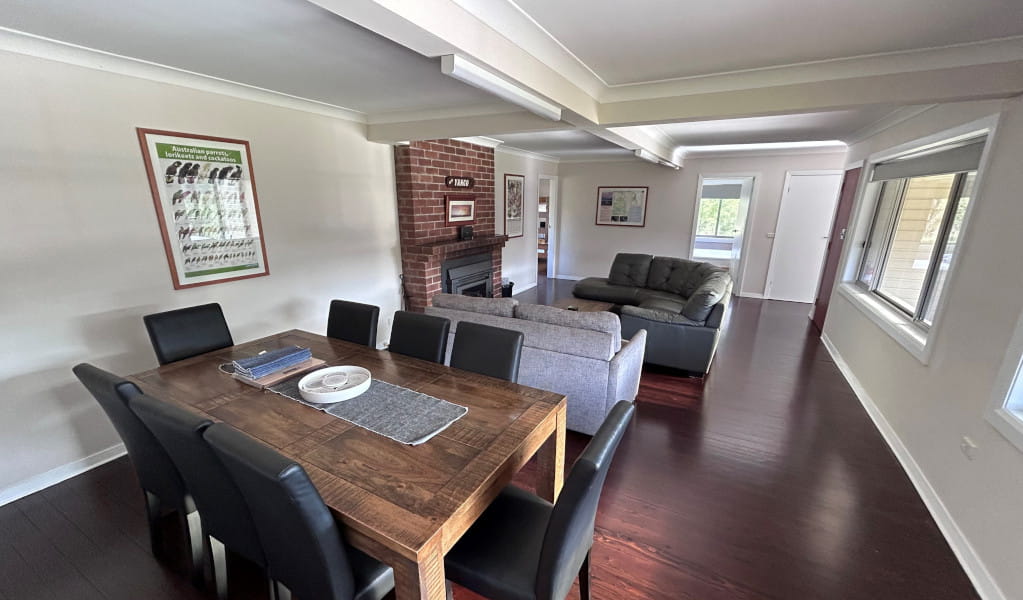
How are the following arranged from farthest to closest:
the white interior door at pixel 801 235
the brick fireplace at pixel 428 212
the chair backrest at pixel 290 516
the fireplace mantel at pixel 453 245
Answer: the white interior door at pixel 801 235 < the fireplace mantel at pixel 453 245 < the brick fireplace at pixel 428 212 < the chair backrest at pixel 290 516

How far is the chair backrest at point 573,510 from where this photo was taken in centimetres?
100

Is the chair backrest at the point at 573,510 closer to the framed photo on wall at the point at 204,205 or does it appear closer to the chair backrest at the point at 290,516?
Result: the chair backrest at the point at 290,516

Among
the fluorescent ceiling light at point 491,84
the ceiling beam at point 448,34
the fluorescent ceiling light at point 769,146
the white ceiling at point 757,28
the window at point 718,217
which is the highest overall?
the fluorescent ceiling light at point 769,146

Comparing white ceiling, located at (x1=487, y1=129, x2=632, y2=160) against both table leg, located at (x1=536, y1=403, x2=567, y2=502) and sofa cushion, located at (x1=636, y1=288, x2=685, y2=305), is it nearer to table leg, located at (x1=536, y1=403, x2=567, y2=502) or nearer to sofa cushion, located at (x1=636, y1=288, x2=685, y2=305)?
sofa cushion, located at (x1=636, y1=288, x2=685, y2=305)

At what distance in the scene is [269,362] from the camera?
5.97 ft

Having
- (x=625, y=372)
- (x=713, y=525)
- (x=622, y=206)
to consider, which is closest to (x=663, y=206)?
(x=622, y=206)

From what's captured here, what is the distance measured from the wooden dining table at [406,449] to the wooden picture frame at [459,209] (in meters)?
2.60

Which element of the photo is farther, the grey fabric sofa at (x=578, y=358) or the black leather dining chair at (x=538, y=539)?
the grey fabric sofa at (x=578, y=358)

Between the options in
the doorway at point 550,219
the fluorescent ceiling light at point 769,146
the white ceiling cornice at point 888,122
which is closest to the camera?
the white ceiling cornice at point 888,122

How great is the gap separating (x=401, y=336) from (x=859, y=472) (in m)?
2.74

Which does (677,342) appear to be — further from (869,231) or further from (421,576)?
(421,576)

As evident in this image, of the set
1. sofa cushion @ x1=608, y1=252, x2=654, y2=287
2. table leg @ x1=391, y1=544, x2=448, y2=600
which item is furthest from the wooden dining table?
sofa cushion @ x1=608, y1=252, x2=654, y2=287

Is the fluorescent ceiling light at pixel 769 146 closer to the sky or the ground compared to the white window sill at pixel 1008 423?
closer to the sky

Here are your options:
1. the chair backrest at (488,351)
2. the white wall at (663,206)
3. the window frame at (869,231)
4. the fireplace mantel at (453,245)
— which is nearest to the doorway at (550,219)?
the white wall at (663,206)
